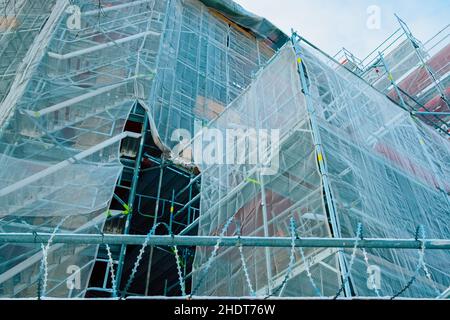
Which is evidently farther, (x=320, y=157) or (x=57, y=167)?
(x=57, y=167)

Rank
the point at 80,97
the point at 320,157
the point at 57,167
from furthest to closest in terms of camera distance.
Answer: the point at 80,97 < the point at 57,167 < the point at 320,157

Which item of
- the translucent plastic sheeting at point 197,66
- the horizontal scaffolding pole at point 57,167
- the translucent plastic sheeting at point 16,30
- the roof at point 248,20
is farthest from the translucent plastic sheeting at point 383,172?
the roof at point 248,20

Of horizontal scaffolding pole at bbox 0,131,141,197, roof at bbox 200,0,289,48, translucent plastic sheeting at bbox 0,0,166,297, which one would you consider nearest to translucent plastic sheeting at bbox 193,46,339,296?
translucent plastic sheeting at bbox 0,0,166,297

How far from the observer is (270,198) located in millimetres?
5094

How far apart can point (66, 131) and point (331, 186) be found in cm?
356

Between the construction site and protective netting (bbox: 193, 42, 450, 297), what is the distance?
1.0 inches

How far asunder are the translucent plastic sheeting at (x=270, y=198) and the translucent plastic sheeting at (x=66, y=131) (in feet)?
5.37

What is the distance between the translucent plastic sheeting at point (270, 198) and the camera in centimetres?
Answer: 422

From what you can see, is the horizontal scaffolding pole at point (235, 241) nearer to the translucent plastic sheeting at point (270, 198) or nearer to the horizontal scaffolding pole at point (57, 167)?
the translucent plastic sheeting at point (270, 198)

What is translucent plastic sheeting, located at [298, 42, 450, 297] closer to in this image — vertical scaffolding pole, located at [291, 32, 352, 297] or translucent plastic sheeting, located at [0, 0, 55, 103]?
vertical scaffolding pole, located at [291, 32, 352, 297]

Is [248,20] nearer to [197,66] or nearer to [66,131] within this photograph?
[197,66]

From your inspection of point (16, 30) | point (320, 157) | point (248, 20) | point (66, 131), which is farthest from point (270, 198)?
point (248, 20)
